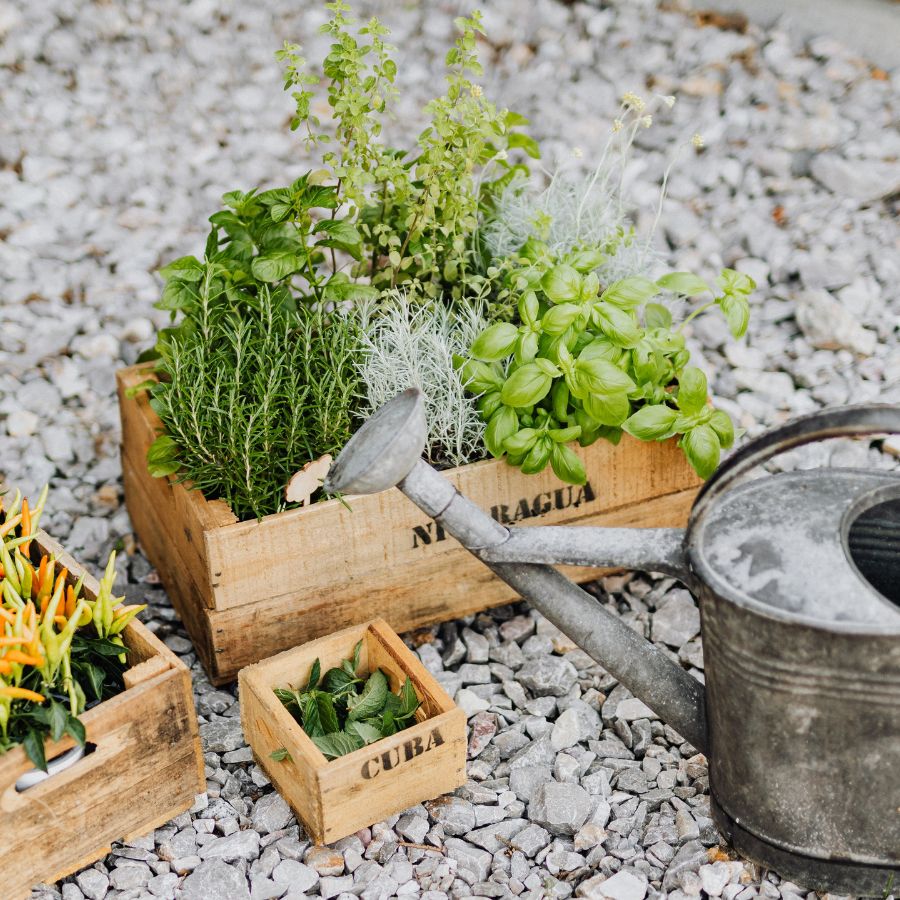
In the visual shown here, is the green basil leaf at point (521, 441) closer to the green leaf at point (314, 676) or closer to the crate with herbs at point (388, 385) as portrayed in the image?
the crate with herbs at point (388, 385)

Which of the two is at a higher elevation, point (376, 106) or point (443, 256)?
point (376, 106)

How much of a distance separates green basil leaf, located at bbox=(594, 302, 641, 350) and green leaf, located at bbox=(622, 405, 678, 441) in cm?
16

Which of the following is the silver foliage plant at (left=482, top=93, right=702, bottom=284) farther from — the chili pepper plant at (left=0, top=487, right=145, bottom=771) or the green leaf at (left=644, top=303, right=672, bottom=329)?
the chili pepper plant at (left=0, top=487, right=145, bottom=771)

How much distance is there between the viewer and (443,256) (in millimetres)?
2521

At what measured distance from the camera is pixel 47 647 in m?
1.77

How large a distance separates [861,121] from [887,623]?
281 cm

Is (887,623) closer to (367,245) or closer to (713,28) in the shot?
(367,245)

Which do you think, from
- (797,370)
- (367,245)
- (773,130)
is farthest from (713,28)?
(367,245)

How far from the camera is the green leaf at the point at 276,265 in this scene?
2230mm

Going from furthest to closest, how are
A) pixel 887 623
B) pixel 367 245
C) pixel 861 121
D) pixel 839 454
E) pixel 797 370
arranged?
pixel 861 121 < pixel 797 370 < pixel 839 454 < pixel 367 245 < pixel 887 623

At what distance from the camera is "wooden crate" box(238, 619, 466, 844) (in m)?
1.90

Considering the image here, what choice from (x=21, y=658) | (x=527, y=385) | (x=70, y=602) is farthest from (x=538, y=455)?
(x=21, y=658)

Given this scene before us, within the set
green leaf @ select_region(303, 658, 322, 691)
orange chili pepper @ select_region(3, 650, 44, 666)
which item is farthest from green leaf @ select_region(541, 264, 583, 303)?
orange chili pepper @ select_region(3, 650, 44, 666)

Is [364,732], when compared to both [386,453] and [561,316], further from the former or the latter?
[561,316]
